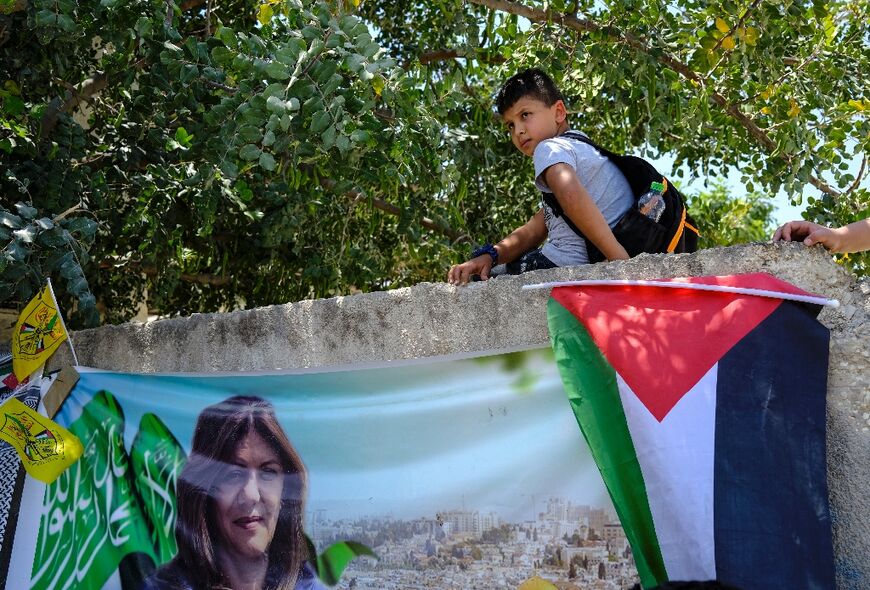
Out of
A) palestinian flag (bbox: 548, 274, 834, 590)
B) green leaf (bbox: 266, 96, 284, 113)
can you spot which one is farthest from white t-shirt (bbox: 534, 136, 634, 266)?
green leaf (bbox: 266, 96, 284, 113)

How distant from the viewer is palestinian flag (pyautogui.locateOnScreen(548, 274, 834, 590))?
2045 mm

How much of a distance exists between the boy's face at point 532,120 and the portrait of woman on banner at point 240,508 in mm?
1186

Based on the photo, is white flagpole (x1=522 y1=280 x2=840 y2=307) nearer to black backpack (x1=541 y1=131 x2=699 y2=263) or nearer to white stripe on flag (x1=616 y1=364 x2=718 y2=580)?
white stripe on flag (x1=616 y1=364 x2=718 y2=580)

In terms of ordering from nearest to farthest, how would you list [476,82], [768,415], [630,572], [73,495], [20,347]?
[768,415]
[630,572]
[73,495]
[20,347]
[476,82]

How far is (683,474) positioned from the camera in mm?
2119

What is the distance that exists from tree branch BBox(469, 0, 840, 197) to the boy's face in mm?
1293

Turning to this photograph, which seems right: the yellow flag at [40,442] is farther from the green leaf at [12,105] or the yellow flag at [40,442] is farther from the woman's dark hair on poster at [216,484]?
the green leaf at [12,105]

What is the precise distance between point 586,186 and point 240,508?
4.69 ft

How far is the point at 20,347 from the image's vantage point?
368 cm

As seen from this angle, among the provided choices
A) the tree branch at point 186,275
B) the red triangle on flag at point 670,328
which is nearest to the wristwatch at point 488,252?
the red triangle on flag at point 670,328

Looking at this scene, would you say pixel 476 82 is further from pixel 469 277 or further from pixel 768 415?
pixel 768 415

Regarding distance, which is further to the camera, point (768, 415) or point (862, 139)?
point (862, 139)

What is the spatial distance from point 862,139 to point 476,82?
114 inches

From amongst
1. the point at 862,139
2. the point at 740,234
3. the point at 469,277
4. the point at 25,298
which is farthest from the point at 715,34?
the point at 740,234
